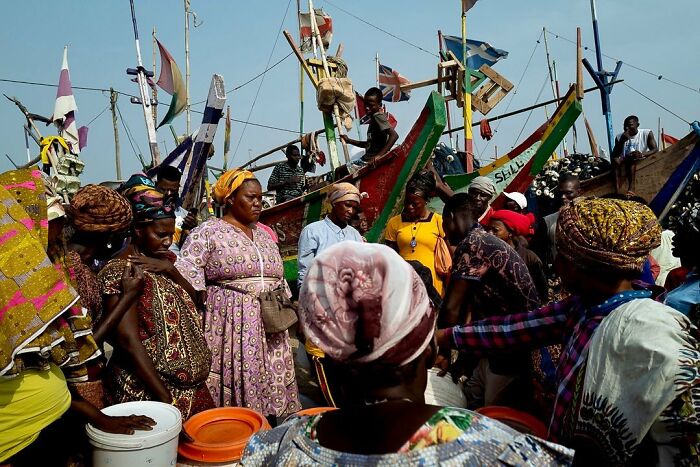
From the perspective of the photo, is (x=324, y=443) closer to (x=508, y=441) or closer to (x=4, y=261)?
(x=508, y=441)

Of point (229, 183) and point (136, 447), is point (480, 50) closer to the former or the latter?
point (229, 183)

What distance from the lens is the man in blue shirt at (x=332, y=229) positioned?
421 centimetres

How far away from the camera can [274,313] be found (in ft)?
10.1

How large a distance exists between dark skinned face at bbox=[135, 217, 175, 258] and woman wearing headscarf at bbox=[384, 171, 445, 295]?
2.40m

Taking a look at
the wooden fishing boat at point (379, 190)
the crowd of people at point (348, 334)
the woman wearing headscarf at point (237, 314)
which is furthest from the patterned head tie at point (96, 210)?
the wooden fishing boat at point (379, 190)

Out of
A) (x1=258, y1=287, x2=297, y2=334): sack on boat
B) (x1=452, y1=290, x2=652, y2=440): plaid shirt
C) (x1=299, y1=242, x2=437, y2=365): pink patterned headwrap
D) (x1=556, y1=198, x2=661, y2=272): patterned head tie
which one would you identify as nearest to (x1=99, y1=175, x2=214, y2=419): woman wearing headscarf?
(x1=258, y1=287, x2=297, y2=334): sack on boat

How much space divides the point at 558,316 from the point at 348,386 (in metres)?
1.19

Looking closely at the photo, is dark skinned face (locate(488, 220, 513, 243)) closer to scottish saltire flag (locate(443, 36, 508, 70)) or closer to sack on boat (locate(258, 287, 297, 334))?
sack on boat (locate(258, 287, 297, 334))

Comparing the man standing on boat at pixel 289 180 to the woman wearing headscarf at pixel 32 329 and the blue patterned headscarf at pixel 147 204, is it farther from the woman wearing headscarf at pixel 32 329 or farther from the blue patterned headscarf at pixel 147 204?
the woman wearing headscarf at pixel 32 329

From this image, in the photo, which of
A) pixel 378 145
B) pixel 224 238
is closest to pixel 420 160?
pixel 378 145

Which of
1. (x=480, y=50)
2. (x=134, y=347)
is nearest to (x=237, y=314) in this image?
(x=134, y=347)

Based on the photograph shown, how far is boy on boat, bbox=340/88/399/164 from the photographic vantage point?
23.7 feet

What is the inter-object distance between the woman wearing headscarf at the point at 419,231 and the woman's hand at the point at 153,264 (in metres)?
2.43

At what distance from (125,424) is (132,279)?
658mm
